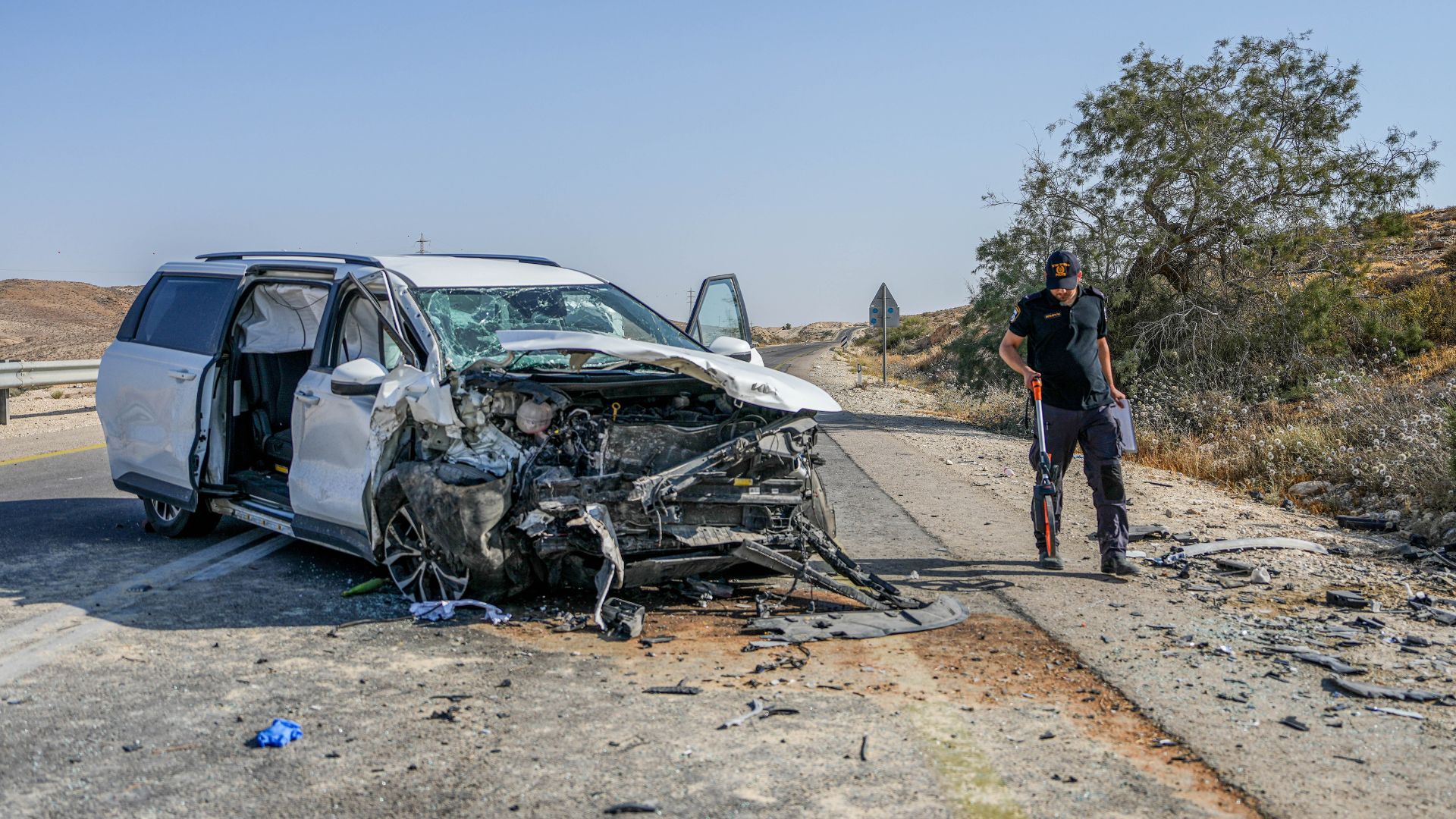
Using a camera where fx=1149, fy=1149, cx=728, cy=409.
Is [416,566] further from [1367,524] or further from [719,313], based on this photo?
[1367,524]

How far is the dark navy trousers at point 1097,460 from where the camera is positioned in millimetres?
7211

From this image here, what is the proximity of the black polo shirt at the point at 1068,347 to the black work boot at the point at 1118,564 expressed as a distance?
3.11 feet

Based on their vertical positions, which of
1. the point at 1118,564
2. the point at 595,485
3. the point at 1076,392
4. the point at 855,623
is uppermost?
the point at 1076,392

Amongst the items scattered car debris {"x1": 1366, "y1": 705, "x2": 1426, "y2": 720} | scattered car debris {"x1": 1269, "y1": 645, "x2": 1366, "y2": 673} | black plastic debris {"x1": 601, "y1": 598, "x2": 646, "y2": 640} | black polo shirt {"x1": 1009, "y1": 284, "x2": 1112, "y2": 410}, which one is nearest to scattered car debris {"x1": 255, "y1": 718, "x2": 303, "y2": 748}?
black plastic debris {"x1": 601, "y1": 598, "x2": 646, "y2": 640}

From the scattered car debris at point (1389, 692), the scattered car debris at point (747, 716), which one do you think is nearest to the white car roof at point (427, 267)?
the scattered car debris at point (747, 716)

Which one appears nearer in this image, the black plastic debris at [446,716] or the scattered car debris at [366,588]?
the black plastic debris at [446,716]

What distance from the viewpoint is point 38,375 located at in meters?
18.7

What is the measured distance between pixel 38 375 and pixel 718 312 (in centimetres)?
A: 1495

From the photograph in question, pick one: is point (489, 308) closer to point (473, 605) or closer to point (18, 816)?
point (473, 605)

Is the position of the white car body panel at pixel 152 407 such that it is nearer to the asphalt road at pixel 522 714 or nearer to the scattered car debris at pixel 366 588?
the asphalt road at pixel 522 714

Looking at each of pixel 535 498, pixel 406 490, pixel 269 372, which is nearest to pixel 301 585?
pixel 406 490

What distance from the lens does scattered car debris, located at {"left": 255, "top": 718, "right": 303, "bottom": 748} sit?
165 inches

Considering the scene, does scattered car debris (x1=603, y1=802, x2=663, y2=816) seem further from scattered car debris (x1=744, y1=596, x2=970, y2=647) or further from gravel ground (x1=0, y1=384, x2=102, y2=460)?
gravel ground (x1=0, y1=384, x2=102, y2=460)

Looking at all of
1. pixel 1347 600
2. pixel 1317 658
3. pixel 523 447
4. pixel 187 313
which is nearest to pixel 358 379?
pixel 523 447
